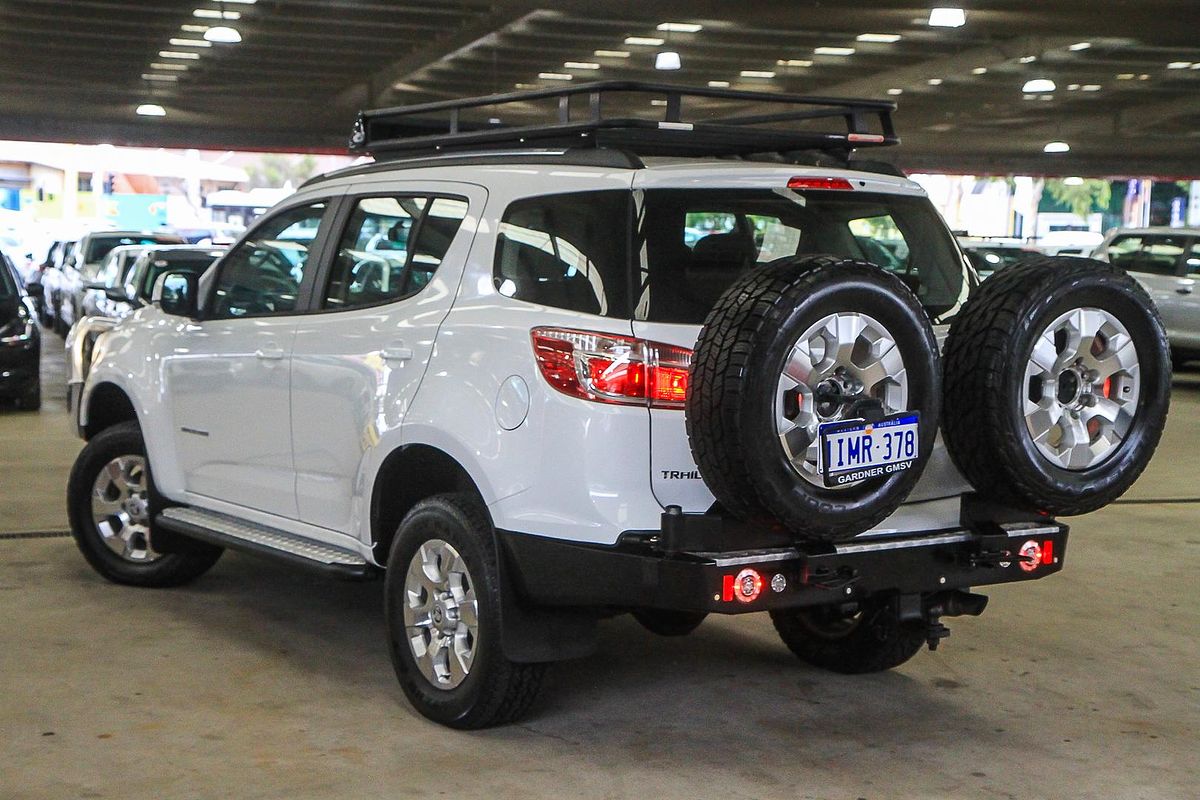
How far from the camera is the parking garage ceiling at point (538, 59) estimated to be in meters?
22.9

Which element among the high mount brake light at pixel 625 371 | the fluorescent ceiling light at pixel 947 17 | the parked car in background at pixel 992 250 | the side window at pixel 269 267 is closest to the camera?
the high mount brake light at pixel 625 371

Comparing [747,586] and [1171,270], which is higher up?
[1171,270]

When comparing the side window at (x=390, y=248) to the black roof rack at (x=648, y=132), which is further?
the side window at (x=390, y=248)

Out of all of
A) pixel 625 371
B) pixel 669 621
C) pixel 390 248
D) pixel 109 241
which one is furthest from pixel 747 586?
pixel 109 241

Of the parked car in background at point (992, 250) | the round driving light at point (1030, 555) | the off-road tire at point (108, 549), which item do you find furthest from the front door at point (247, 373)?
the parked car in background at point (992, 250)

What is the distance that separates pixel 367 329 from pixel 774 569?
5.82ft

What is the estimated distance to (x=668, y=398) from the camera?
170 inches

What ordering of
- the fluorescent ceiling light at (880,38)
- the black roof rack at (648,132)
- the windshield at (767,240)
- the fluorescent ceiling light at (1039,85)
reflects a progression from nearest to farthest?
the windshield at (767,240)
the black roof rack at (648,132)
the fluorescent ceiling light at (880,38)
the fluorescent ceiling light at (1039,85)

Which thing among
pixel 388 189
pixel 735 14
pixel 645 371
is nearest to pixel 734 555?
pixel 645 371

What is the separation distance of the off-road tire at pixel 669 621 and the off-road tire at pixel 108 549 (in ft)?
7.08

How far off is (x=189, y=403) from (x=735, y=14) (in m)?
17.3

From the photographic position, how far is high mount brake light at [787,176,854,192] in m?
4.74

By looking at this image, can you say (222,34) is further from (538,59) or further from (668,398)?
(668,398)

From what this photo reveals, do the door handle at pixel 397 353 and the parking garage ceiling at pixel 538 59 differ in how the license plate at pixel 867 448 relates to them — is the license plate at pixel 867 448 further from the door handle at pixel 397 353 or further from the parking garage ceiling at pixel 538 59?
the parking garage ceiling at pixel 538 59
